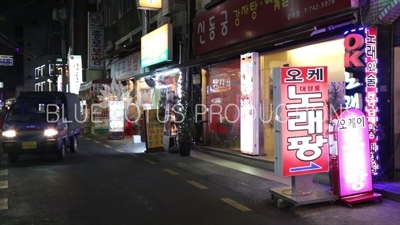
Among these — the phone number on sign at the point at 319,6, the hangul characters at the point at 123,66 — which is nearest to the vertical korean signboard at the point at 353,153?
the phone number on sign at the point at 319,6

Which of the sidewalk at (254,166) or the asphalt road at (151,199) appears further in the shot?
the sidewalk at (254,166)

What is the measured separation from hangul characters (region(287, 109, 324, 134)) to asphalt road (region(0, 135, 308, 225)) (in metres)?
1.47

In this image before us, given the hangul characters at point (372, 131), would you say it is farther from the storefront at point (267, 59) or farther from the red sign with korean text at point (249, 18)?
the red sign with korean text at point (249, 18)

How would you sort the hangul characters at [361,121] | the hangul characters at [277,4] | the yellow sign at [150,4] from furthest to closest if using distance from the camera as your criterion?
the yellow sign at [150,4] < the hangul characters at [277,4] < the hangul characters at [361,121]

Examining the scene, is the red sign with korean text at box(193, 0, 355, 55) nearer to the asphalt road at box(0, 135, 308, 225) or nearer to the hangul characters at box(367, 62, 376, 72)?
the hangul characters at box(367, 62, 376, 72)

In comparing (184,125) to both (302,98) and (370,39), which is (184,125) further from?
(302,98)

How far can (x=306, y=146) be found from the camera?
6.91 metres

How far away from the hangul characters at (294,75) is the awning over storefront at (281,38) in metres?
2.53

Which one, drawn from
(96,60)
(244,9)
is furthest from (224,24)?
(96,60)

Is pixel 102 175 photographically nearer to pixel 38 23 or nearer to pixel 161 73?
pixel 161 73

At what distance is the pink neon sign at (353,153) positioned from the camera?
697 centimetres

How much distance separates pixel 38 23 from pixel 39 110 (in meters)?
48.7

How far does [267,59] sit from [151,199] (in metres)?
6.58

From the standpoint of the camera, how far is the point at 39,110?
43.1 ft
